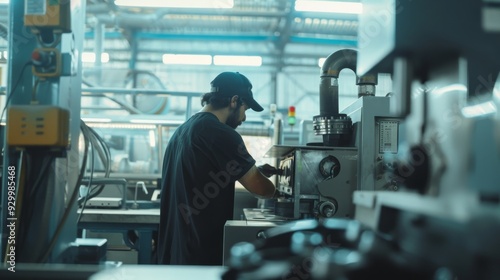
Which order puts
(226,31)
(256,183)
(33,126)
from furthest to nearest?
(226,31) < (256,183) < (33,126)

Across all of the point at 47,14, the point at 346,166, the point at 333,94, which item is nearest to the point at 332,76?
the point at 333,94

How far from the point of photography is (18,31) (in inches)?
43.4

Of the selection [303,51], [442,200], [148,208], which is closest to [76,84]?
[442,200]

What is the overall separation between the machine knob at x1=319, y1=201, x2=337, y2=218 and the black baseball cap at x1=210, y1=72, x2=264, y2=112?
660 millimetres

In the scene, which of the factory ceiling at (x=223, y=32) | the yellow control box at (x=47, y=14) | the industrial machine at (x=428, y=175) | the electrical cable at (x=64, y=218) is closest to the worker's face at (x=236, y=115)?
the electrical cable at (x=64, y=218)

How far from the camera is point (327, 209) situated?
6.34ft

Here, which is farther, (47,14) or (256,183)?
(256,183)

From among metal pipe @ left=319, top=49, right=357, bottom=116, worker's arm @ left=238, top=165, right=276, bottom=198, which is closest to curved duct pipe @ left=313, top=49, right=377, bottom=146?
metal pipe @ left=319, top=49, right=357, bottom=116

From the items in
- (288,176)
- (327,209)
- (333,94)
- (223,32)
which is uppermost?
(223,32)

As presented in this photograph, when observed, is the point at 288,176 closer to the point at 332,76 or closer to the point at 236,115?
the point at 236,115

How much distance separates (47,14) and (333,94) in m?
1.41

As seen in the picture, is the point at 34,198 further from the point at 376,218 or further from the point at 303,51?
the point at 303,51

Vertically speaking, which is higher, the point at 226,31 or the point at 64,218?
the point at 226,31

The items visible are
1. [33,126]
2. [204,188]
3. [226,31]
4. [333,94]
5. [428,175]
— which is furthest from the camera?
[226,31]
